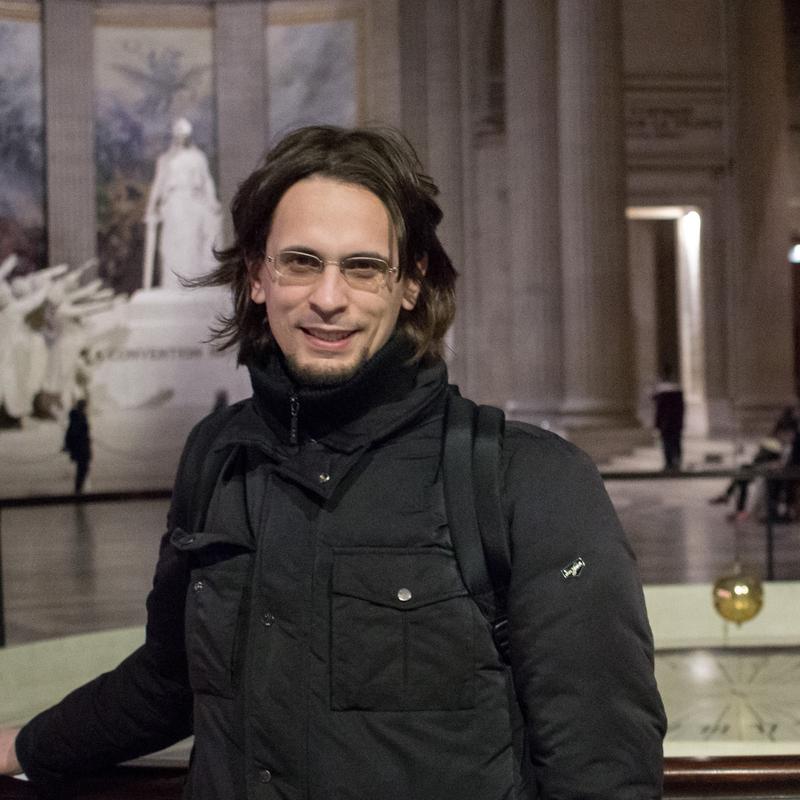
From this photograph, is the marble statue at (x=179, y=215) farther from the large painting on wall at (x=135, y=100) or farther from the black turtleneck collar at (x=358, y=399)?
the black turtleneck collar at (x=358, y=399)

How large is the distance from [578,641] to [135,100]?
61.1 ft

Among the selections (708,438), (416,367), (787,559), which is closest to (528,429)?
(416,367)

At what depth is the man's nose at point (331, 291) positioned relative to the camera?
1.38 metres

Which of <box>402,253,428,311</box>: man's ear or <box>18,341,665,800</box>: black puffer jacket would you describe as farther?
<box>402,253,428,311</box>: man's ear

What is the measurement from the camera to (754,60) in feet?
48.3

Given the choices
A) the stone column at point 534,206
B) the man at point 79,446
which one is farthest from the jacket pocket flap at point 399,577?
the man at point 79,446

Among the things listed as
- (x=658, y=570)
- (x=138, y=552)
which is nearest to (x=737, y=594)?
(x=658, y=570)

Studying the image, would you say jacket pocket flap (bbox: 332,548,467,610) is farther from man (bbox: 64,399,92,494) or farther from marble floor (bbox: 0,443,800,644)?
man (bbox: 64,399,92,494)

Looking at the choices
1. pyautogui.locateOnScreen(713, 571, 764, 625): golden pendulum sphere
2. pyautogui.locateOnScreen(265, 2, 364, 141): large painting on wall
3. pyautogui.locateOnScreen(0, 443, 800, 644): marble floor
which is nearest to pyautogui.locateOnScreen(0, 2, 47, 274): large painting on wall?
pyautogui.locateOnScreen(265, 2, 364, 141): large painting on wall

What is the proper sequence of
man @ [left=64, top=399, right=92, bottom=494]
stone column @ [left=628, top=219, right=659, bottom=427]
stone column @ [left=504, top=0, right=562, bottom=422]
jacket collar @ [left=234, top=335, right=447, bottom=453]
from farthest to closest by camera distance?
stone column @ [left=628, top=219, right=659, bottom=427], man @ [left=64, top=399, right=92, bottom=494], stone column @ [left=504, top=0, right=562, bottom=422], jacket collar @ [left=234, top=335, right=447, bottom=453]

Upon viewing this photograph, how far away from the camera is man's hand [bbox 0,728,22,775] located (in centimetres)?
158

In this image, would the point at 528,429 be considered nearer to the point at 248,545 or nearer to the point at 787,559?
the point at 248,545

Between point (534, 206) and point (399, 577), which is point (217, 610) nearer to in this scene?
point (399, 577)

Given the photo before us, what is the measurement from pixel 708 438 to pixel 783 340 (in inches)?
76.4
